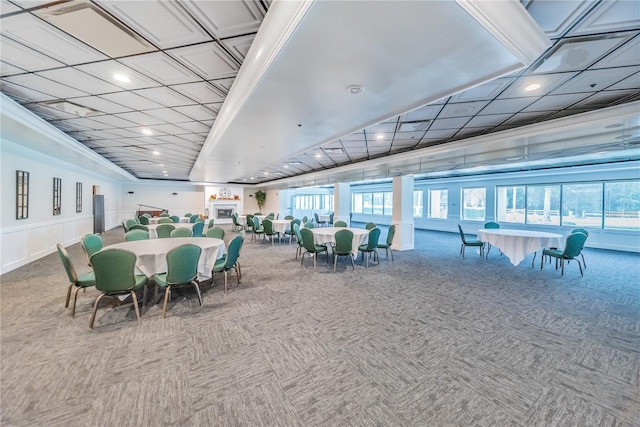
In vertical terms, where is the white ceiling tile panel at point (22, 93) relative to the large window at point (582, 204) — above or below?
above

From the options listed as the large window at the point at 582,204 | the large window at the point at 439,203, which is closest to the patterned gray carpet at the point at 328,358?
the large window at the point at 582,204

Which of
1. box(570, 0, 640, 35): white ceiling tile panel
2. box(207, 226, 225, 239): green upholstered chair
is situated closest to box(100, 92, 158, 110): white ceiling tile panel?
box(207, 226, 225, 239): green upholstered chair

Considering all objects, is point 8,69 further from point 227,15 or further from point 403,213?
point 403,213

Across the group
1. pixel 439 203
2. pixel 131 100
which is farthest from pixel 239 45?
pixel 439 203

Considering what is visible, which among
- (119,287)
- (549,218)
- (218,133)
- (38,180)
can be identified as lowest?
(119,287)

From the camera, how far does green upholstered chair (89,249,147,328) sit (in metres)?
2.77

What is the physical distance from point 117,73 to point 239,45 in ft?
5.23

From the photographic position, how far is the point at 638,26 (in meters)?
1.89

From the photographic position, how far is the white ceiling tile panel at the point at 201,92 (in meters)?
3.10

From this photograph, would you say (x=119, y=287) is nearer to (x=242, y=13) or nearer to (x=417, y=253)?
(x=242, y=13)

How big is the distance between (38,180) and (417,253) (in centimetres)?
1008

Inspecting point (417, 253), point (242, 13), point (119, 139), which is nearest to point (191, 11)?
point (242, 13)

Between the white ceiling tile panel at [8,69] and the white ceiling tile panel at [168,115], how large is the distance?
136cm

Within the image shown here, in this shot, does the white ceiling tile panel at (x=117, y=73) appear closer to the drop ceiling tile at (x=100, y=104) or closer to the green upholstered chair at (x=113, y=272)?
the drop ceiling tile at (x=100, y=104)
